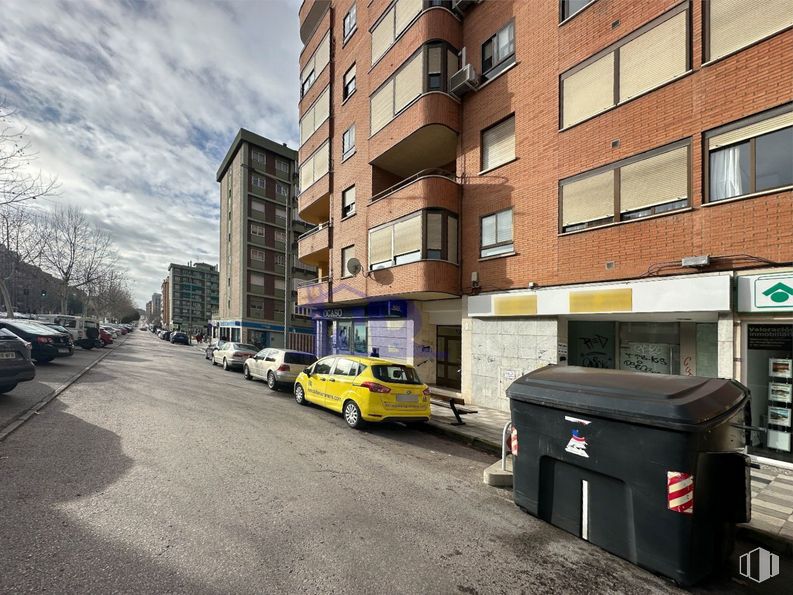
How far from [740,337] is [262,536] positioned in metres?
7.98

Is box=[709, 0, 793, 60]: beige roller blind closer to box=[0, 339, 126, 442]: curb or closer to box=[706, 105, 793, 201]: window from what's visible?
box=[706, 105, 793, 201]: window

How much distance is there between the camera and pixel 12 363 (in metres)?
7.70

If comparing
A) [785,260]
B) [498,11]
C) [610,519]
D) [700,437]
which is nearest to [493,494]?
[610,519]

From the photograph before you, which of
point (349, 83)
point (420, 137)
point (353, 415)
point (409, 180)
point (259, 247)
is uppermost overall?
point (349, 83)

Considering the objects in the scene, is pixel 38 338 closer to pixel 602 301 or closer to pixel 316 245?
pixel 316 245

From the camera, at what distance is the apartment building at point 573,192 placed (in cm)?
648

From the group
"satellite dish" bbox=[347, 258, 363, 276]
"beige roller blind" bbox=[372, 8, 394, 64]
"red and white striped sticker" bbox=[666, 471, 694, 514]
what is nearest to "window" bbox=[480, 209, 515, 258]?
"satellite dish" bbox=[347, 258, 363, 276]

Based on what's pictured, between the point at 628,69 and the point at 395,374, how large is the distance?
858 cm

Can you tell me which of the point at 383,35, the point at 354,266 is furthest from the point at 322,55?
the point at 354,266

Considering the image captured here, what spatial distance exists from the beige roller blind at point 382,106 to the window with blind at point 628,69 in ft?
20.3

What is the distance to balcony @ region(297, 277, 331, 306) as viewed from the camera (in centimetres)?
1688

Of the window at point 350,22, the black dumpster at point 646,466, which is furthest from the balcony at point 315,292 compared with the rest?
the black dumpster at point 646,466

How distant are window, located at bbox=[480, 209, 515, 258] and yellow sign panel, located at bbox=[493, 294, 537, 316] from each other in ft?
4.55

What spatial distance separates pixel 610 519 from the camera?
363 centimetres
